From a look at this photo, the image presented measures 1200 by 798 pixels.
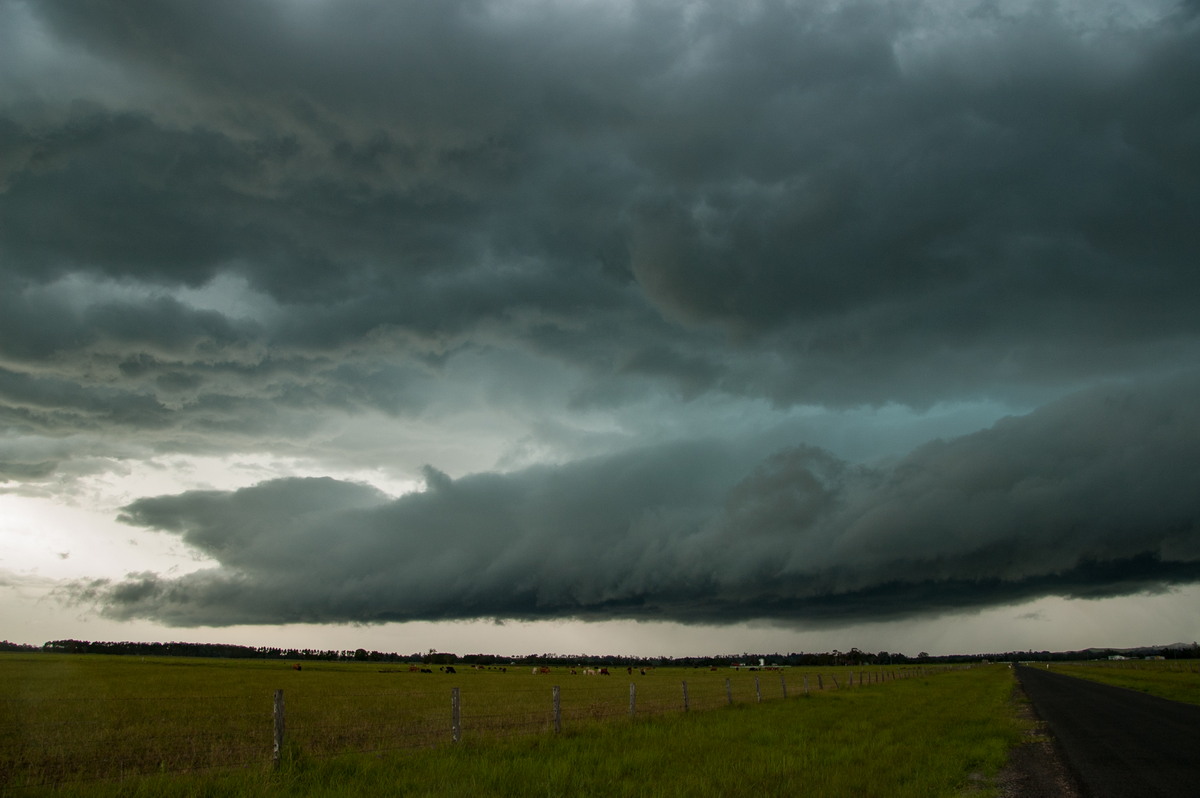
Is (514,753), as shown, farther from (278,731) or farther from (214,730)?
(214,730)

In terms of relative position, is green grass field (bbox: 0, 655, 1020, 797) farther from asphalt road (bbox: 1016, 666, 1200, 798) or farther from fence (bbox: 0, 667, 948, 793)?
asphalt road (bbox: 1016, 666, 1200, 798)

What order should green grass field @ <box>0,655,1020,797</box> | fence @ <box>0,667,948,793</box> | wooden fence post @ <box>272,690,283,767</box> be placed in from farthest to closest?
fence @ <box>0,667,948,793</box> → wooden fence post @ <box>272,690,283,767</box> → green grass field @ <box>0,655,1020,797</box>

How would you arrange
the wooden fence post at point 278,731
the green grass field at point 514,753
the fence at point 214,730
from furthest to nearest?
1. the fence at point 214,730
2. the wooden fence post at point 278,731
3. the green grass field at point 514,753

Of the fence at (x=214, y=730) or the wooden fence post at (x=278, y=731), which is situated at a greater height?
the wooden fence post at (x=278, y=731)

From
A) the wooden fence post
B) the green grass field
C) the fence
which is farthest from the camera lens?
the fence

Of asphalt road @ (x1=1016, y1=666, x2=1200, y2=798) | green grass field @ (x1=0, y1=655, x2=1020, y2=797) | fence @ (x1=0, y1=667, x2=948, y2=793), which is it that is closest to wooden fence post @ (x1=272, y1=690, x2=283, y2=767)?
fence @ (x1=0, y1=667, x2=948, y2=793)

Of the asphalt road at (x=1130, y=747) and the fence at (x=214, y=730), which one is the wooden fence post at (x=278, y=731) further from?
the asphalt road at (x=1130, y=747)

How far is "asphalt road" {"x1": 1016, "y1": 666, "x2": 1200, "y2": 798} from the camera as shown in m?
13.9

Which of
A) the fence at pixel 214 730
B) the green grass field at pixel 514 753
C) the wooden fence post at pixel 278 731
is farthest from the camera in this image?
the fence at pixel 214 730

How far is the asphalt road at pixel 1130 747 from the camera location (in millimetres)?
13906

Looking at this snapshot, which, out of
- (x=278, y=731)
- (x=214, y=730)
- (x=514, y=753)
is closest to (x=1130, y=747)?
(x=514, y=753)

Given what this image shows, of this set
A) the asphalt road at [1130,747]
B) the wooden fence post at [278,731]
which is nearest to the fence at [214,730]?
the wooden fence post at [278,731]

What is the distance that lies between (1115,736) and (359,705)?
1281 inches

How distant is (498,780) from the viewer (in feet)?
44.0
